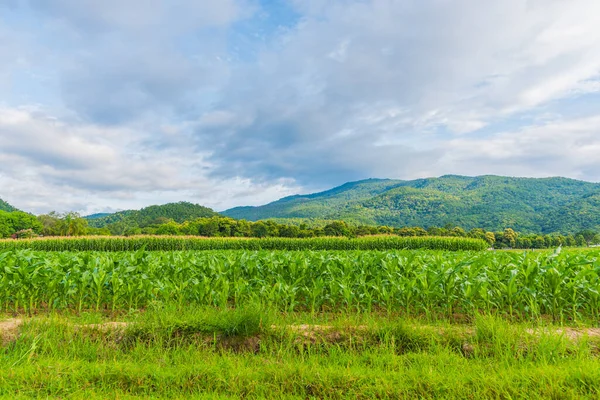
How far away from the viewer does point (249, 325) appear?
15.1 feet

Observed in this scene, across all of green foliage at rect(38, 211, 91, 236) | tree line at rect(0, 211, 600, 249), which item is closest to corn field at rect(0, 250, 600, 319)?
tree line at rect(0, 211, 600, 249)

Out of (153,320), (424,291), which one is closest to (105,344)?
(153,320)

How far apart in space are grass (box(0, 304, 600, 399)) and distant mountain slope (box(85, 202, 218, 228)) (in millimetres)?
91520

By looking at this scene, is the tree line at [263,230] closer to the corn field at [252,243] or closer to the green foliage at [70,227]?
the green foliage at [70,227]

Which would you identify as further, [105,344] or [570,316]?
[570,316]

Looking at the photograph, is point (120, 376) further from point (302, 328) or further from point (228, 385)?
point (302, 328)

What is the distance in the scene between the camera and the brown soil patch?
15.5ft

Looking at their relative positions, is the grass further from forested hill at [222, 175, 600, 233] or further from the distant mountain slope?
forested hill at [222, 175, 600, 233]

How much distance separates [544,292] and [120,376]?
685 centimetres

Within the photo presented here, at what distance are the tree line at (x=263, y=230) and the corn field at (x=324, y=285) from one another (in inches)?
1210

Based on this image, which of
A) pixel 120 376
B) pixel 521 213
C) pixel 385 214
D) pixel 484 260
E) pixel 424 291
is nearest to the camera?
pixel 120 376

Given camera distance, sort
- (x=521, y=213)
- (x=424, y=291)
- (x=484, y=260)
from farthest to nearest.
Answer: (x=521, y=213) < (x=484, y=260) < (x=424, y=291)

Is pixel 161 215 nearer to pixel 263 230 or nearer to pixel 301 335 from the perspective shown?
pixel 263 230

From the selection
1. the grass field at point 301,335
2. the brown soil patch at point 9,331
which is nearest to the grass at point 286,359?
the grass field at point 301,335
